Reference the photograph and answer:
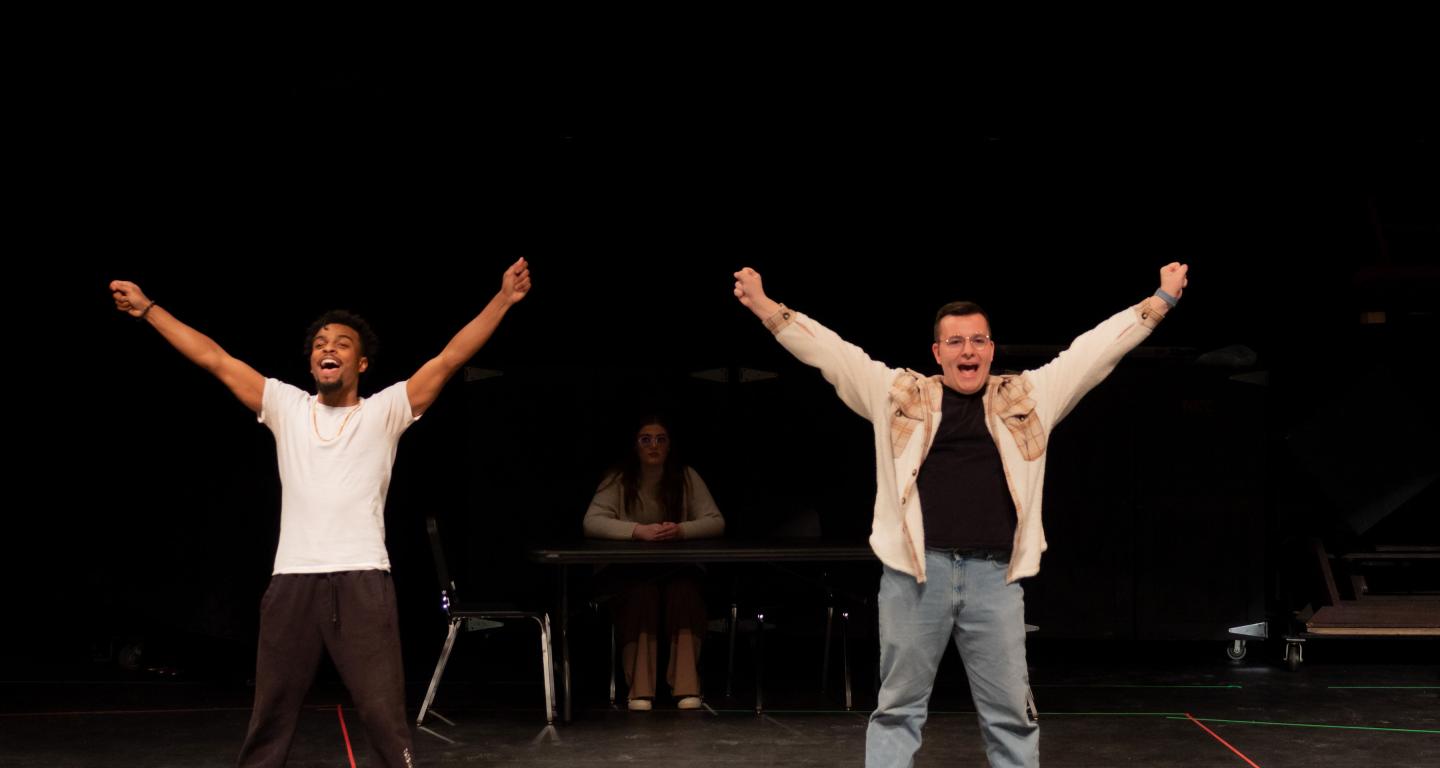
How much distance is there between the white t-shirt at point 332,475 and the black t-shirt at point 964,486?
145 centimetres

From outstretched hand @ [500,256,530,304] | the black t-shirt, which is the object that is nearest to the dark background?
outstretched hand @ [500,256,530,304]

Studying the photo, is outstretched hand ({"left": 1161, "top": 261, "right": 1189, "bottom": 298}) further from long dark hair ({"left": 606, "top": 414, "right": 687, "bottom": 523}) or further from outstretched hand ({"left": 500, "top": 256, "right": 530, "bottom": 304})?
long dark hair ({"left": 606, "top": 414, "right": 687, "bottom": 523})

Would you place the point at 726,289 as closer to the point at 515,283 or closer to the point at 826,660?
the point at 826,660

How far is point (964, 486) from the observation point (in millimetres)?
3807

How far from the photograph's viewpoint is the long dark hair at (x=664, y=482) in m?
6.49

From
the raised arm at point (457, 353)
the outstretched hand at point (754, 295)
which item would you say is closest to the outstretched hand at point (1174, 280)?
the outstretched hand at point (754, 295)

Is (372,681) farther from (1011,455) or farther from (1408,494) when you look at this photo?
(1408,494)

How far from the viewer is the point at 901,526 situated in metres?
3.82

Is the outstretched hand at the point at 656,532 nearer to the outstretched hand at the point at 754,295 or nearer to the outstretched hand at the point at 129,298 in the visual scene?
the outstretched hand at the point at 754,295

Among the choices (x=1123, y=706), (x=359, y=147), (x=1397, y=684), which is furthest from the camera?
(x=359, y=147)

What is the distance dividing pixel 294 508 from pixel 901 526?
161cm

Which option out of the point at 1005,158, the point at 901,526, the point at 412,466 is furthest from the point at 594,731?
the point at 1005,158

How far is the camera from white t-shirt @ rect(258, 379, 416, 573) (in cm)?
396

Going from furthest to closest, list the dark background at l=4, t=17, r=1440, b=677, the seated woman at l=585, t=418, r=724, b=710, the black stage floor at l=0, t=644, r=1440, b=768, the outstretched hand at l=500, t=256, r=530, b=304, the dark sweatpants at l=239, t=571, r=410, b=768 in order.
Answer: the dark background at l=4, t=17, r=1440, b=677
the seated woman at l=585, t=418, r=724, b=710
the black stage floor at l=0, t=644, r=1440, b=768
the outstretched hand at l=500, t=256, r=530, b=304
the dark sweatpants at l=239, t=571, r=410, b=768
